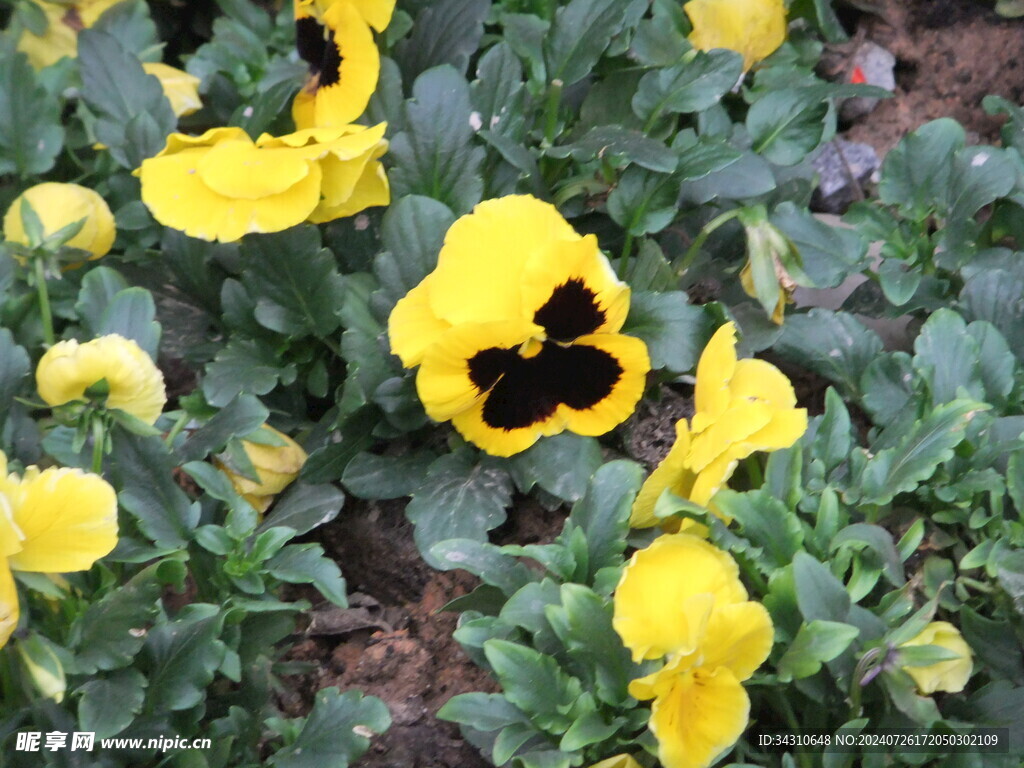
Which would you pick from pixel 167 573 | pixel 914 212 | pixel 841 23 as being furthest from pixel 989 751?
pixel 841 23

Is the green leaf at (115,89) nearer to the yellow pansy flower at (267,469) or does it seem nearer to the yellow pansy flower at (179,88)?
the yellow pansy flower at (179,88)

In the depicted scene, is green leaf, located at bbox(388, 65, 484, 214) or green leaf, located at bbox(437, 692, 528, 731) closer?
green leaf, located at bbox(437, 692, 528, 731)

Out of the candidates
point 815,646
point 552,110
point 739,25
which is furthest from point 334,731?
point 739,25

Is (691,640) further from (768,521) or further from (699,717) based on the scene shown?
(768,521)

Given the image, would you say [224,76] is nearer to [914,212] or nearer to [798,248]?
[798,248]

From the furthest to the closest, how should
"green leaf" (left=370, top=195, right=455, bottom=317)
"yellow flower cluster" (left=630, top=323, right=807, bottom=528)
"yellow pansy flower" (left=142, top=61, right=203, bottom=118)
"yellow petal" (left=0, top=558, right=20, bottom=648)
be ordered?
"yellow pansy flower" (left=142, top=61, right=203, bottom=118)
"green leaf" (left=370, top=195, right=455, bottom=317)
"yellow flower cluster" (left=630, top=323, right=807, bottom=528)
"yellow petal" (left=0, top=558, right=20, bottom=648)

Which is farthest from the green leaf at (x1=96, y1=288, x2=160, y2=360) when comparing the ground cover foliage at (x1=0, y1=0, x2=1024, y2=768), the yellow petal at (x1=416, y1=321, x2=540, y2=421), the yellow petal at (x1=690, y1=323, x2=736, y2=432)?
the yellow petal at (x1=690, y1=323, x2=736, y2=432)

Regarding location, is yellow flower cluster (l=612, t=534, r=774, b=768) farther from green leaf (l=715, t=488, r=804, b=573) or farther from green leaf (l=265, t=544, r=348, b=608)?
green leaf (l=265, t=544, r=348, b=608)

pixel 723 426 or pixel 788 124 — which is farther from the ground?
pixel 788 124
